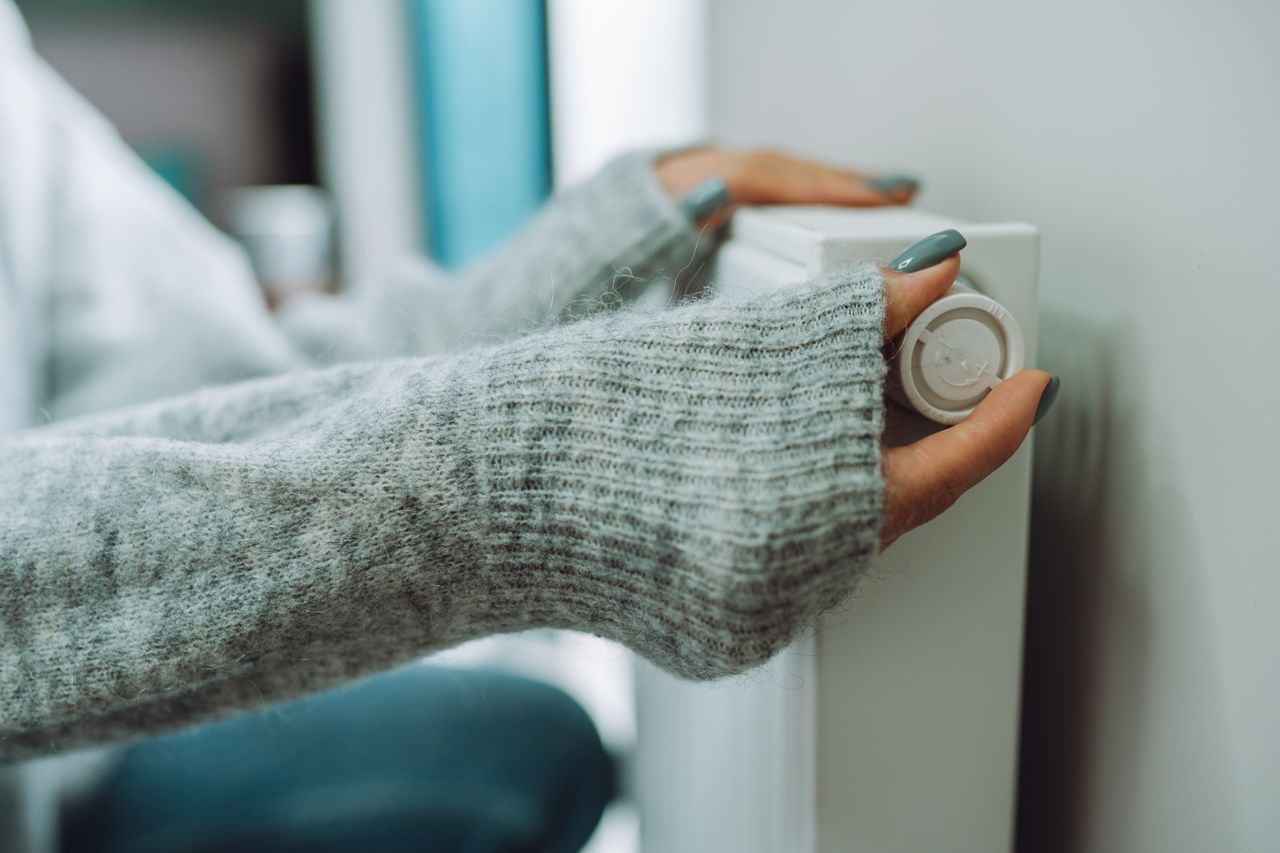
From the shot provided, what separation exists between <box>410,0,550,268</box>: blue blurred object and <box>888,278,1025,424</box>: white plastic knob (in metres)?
1.29

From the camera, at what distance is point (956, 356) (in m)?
0.32

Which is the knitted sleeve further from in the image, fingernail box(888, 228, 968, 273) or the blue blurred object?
the blue blurred object

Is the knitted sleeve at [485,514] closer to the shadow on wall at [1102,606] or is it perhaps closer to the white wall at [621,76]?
the shadow on wall at [1102,606]

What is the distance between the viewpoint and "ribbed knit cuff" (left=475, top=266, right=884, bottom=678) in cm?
27

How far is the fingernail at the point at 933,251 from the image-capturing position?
1.04 feet

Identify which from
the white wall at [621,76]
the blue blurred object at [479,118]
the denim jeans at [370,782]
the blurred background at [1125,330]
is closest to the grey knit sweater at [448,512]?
the blurred background at [1125,330]

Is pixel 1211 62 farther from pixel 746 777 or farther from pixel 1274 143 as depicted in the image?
pixel 746 777

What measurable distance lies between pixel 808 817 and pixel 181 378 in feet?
1.74

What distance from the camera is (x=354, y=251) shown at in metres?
2.22

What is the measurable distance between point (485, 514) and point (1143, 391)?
10.1 inches

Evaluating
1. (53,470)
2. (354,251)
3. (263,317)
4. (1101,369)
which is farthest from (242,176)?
(1101,369)

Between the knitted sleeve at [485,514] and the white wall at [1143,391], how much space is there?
127mm

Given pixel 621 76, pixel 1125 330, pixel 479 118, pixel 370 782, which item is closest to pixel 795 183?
→ pixel 1125 330

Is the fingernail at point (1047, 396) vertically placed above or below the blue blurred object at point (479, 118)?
below
